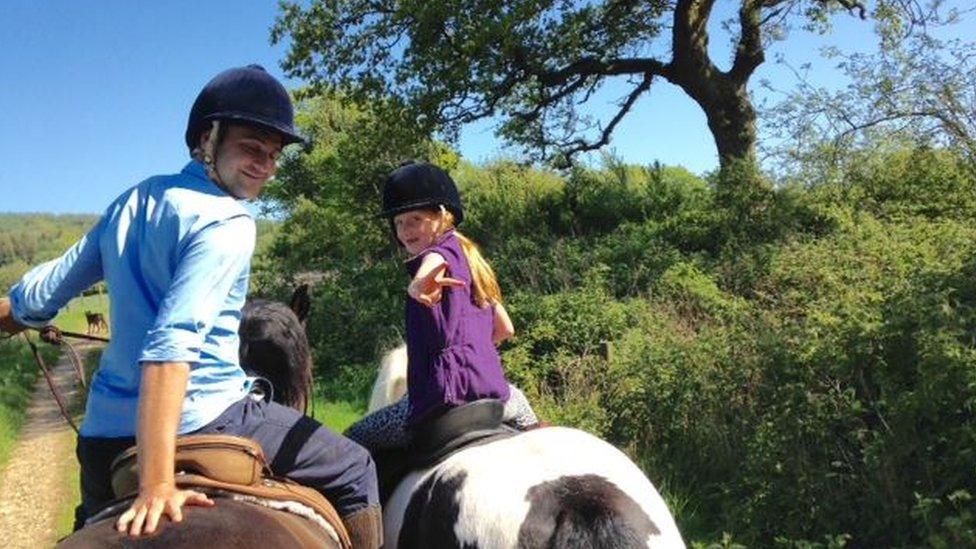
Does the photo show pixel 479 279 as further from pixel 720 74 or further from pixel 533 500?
pixel 720 74

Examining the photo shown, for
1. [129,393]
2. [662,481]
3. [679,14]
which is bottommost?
[662,481]

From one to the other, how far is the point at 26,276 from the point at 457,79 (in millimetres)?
13417

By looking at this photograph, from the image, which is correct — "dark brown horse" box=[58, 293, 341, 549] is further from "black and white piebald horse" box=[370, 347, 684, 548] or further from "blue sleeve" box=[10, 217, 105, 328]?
"blue sleeve" box=[10, 217, 105, 328]

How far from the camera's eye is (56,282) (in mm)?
2512

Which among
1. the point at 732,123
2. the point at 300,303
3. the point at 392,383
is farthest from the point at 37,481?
the point at 732,123

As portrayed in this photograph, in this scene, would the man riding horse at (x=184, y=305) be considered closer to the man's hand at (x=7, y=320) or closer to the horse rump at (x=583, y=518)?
the man's hand at (x=7, y=320)

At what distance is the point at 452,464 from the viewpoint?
2.93m

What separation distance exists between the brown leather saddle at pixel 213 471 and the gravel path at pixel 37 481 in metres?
6.42

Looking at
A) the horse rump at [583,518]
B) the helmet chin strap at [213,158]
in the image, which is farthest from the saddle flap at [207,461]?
the horse rump at [583,518]

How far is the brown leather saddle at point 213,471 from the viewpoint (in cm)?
205

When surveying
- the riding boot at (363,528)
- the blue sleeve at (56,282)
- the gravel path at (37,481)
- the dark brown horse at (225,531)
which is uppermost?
the blue sleeve at (56,282)

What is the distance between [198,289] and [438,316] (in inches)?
Answer: 50.9

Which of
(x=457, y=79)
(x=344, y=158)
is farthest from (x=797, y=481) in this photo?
(x=344, y=158)

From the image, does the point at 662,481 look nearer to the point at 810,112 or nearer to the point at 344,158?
the point at 810,112
